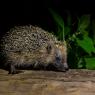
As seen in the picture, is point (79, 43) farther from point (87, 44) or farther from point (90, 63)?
Result: point (90, 63)

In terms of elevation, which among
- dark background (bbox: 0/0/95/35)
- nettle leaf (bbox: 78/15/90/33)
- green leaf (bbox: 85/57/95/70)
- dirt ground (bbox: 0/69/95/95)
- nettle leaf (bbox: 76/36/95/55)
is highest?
dark background (bbox: 0/0/95/35)

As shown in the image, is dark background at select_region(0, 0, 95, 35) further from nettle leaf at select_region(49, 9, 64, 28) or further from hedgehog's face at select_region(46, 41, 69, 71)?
hedgehog's face at select_region(46, 41, 69, 71)

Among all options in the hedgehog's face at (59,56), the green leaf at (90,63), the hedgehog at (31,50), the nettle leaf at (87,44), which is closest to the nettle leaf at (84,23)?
the nettle leaf at (87,44)

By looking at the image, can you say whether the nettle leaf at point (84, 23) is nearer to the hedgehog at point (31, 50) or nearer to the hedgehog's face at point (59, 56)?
the hedgehog at point (31, 50)

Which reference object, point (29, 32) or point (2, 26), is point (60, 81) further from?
point (2, 26)

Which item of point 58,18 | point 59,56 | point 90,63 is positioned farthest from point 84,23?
point 59,56

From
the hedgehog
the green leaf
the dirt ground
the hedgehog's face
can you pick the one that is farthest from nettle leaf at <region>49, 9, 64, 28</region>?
the dirt ground
